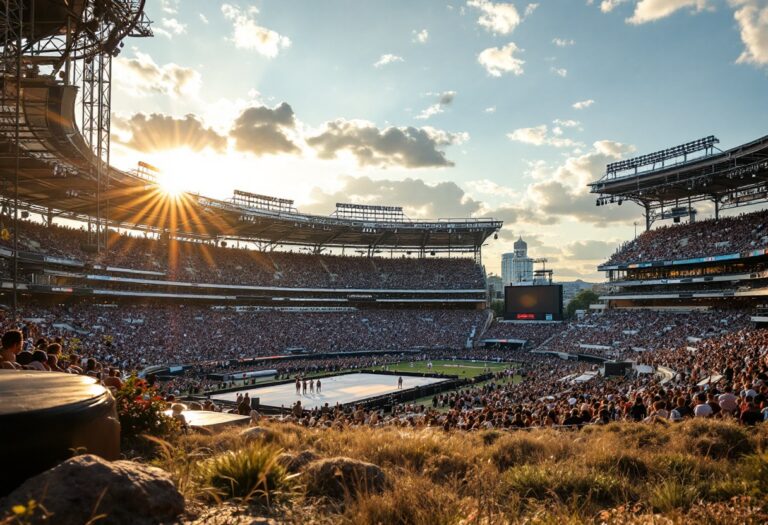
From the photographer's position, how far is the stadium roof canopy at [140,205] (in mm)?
20500

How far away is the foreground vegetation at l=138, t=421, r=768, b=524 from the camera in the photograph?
13.3ft

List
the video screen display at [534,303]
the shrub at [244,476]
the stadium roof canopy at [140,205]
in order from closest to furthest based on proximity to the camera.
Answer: the shrub at [244,476]
the stadium roof canopy at [140,205]
the video screen display at [534,303]

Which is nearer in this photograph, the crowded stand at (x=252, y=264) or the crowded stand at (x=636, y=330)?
the crowded stand at (x=636, y=330)

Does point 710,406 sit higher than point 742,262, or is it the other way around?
point 742,262

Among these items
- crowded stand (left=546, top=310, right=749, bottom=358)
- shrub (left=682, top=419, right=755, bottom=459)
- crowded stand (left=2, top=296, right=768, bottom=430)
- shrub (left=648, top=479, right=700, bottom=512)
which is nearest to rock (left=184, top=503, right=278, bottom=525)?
shrub (left=648, top=479, right=700, bottom=512)

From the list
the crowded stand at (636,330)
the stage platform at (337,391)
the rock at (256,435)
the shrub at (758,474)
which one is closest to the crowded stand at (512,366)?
the crowded stand at (636,330)

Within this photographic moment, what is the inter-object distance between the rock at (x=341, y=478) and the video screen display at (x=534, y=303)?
6290 cm

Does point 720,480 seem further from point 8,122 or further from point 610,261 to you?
point 610,261

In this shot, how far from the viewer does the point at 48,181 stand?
1325 inches

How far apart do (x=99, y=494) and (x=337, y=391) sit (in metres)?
33.7

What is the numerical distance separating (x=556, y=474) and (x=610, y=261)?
208 feet

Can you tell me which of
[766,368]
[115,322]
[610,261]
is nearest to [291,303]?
[115,322]

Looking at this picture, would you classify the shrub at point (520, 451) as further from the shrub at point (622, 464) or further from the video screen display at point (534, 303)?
the video screen display at point (534, 303)

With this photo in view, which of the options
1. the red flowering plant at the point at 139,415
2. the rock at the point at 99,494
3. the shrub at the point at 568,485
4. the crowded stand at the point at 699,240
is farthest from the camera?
the crowded stand at the point at 699,240
